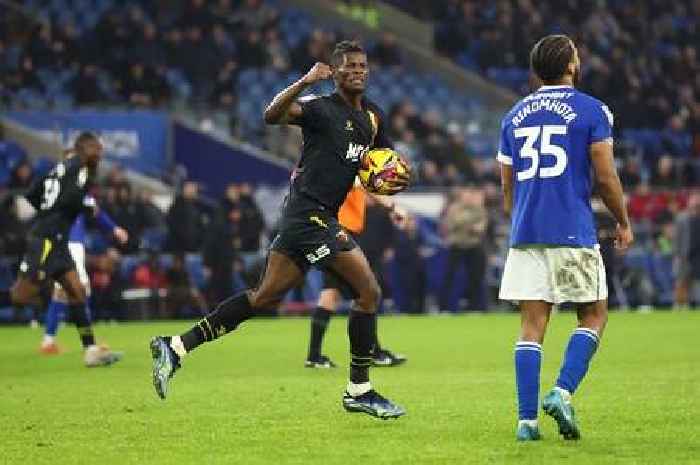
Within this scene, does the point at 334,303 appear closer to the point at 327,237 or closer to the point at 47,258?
the point at 47,258

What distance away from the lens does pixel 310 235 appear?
10.3 meters

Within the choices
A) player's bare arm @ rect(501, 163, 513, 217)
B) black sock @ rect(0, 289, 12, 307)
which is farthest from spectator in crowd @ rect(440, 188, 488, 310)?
player's bare arm @ rect(501, 163, 513, 217)

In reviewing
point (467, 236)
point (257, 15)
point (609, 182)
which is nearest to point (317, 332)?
point (609, 182)

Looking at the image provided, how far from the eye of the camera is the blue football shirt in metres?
8.76

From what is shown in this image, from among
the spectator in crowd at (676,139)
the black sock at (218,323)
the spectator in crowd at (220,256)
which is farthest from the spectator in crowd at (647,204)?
the black sock at (218,323)

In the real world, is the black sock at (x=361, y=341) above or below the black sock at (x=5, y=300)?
above

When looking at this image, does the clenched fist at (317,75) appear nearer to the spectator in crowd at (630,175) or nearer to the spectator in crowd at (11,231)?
the spectator in crowd at (11,231)

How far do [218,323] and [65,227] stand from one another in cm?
623

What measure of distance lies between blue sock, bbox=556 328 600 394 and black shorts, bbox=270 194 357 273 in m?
1.98

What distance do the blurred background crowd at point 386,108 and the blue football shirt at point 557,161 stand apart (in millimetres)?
9768

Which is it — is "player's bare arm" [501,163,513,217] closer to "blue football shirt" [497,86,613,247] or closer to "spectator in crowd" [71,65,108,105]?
"blue football shirt" [497,86,613,247]

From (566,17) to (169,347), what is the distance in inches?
1156

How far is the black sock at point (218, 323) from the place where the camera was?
10383 millimetres

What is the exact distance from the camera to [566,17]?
126 feet
